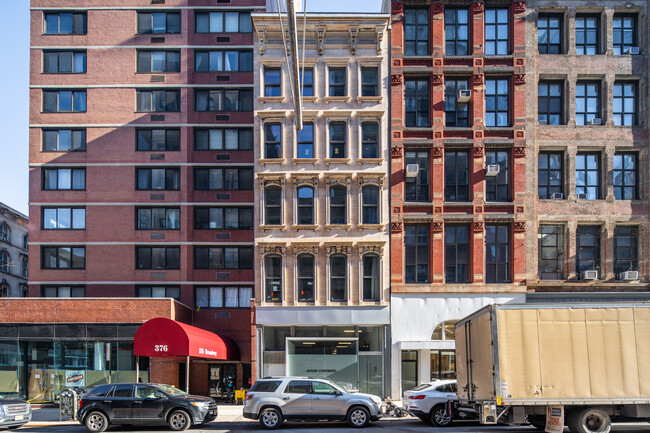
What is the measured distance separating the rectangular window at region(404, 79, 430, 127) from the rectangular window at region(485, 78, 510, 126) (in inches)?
120

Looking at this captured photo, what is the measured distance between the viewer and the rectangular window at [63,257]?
36250mm

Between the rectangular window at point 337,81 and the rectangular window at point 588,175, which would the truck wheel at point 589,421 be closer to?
the rectangular window at point 588,175

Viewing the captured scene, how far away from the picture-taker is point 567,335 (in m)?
16.1

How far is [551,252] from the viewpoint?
31.2 meters

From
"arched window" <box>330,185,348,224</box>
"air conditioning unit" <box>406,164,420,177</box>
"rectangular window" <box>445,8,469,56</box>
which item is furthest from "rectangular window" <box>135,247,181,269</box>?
"rectangular window" <box>445,8,469,56</box>

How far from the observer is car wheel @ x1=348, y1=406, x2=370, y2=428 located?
67.7 ft

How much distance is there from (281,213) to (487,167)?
10.5m

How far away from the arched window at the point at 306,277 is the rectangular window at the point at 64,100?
16870mm

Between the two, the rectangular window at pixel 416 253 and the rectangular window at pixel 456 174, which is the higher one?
the rectangular window at pixel 456 174

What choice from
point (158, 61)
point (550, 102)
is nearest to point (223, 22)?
point (158, 61)

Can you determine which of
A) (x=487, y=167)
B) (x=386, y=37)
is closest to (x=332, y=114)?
(x=386, y=37)

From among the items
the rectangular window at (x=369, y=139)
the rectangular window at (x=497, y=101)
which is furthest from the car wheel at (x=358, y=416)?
the rectangular window at (x=497, y=101)

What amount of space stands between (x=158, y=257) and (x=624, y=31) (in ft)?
92.9

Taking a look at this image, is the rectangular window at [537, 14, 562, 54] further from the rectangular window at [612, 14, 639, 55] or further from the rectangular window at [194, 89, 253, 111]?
the rectangular window at [194, 89, 253, 111]
